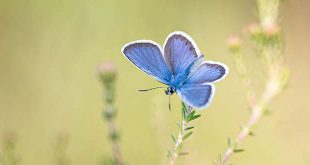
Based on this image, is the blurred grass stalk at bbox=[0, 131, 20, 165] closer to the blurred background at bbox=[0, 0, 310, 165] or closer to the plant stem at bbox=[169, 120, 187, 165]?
the plant stem at bbox=[169, 120, 187, 165]

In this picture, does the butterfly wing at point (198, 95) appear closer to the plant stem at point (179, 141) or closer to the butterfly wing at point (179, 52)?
the plant stem at point (179, 141)

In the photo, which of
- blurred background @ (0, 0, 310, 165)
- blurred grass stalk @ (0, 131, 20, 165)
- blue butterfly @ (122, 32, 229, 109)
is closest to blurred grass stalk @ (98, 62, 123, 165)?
blue butterfly @ (122, 32, 229, 109)

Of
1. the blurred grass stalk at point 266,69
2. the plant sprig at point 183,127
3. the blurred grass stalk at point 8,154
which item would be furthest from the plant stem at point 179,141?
the blurred grass stalk at point 8,154

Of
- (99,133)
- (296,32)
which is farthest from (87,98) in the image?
(296,32)

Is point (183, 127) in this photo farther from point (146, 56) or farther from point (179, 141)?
point (146, 56)

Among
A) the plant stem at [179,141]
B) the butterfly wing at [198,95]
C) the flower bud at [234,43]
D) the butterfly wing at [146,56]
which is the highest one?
the flower bud at [234,43]

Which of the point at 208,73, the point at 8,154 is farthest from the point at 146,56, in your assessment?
the point at 8,154
